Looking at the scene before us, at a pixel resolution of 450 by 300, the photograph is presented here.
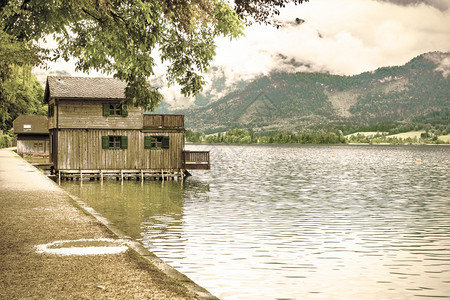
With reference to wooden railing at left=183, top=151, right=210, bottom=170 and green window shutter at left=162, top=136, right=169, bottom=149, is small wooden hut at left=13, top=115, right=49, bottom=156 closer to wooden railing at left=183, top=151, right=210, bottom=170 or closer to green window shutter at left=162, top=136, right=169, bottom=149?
wooden railing at left=183, top=151, right=210, bottom=170

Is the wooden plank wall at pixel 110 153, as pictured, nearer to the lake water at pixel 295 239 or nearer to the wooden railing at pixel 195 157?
the wooden railing at pixel 195 157

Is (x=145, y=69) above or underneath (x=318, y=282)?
above

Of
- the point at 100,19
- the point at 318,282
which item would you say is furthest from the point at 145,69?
the point at 318,282

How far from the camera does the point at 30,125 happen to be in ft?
309

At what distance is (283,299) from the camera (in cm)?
1313

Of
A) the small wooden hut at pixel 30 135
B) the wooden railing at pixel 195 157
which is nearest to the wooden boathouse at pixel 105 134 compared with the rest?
the wooden railing at pixel 195 157

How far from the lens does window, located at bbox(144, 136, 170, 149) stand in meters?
52.1

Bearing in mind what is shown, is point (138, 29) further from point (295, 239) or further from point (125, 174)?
point (125, 174)

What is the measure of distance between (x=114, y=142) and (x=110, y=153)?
1117 millimetres

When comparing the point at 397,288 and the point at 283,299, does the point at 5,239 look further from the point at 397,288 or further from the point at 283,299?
the point at 397,288

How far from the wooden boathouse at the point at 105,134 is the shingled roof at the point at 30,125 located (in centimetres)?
4159

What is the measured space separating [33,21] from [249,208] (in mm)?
18982

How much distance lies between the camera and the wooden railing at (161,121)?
52.0m

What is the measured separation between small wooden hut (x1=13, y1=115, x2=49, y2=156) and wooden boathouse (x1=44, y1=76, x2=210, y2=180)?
1630 inches
